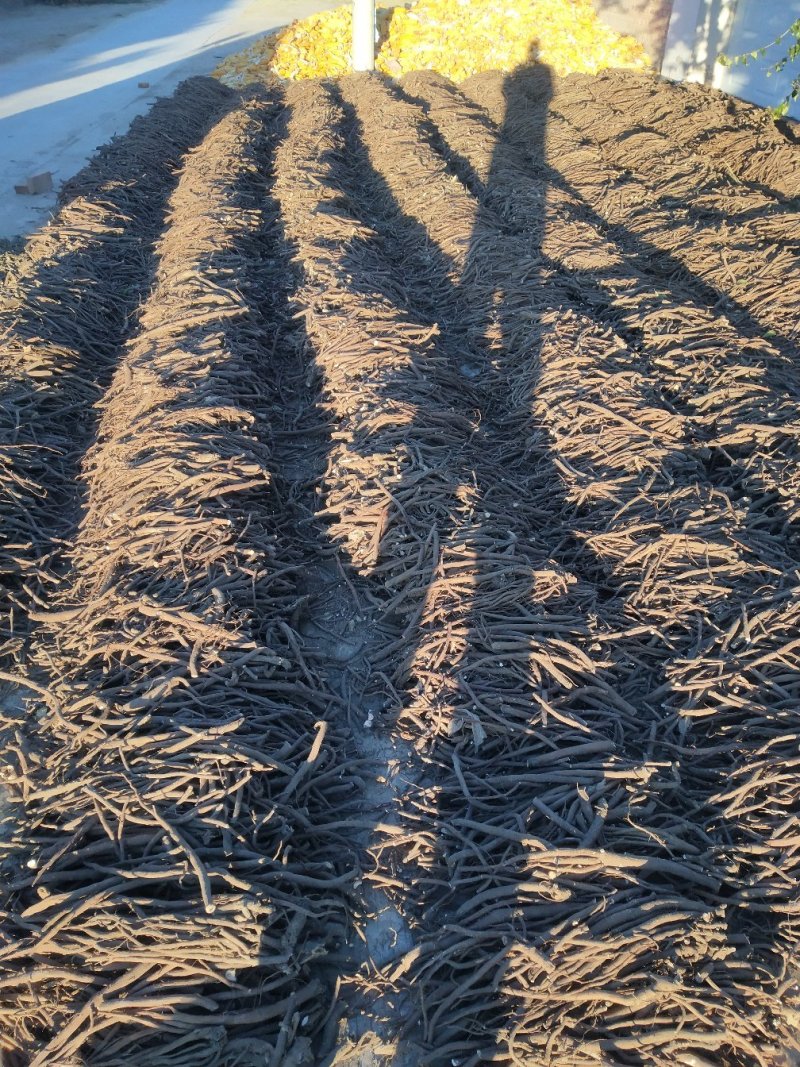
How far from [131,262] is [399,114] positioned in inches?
279

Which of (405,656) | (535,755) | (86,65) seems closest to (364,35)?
(86,65)

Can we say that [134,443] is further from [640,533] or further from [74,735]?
[640,533]

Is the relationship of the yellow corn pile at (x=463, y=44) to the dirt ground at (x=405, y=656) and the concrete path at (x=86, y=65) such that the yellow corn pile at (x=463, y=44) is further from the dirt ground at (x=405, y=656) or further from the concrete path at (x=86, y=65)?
the dirt ground at (x=405, y=656)

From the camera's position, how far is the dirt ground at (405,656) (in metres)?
2.41

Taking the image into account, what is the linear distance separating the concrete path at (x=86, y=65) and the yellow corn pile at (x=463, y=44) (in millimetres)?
2723

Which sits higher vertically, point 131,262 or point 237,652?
point 131,262

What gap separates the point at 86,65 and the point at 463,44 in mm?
10616

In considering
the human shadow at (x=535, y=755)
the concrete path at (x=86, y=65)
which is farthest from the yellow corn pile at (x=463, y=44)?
the human shadow at (x=535, y=755)

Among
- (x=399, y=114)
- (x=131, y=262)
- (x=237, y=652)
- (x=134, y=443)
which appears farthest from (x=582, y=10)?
(x=237, y=652)

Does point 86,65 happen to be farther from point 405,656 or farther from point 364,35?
point 405,656

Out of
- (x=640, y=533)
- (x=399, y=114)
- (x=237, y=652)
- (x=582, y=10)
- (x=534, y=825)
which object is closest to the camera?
(x=534, y=825)

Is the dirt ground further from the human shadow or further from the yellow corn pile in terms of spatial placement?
the yellow corn pile

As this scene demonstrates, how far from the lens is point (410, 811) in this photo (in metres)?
3.07

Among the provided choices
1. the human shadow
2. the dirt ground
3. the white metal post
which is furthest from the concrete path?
the human shadow
